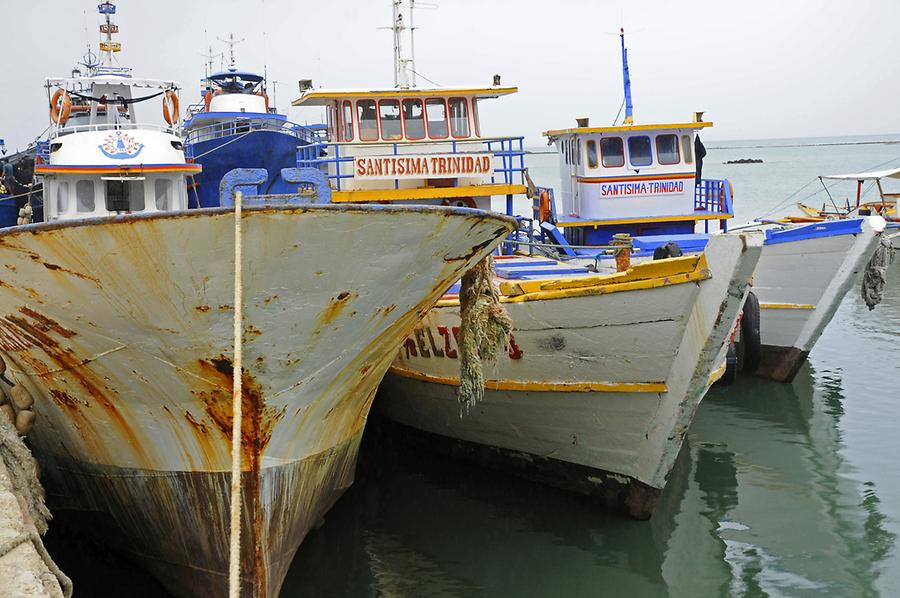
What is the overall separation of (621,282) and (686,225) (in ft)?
26.9

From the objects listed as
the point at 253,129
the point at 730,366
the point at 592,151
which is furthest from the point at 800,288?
the point at 253,129

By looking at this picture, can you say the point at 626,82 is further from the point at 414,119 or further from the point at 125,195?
the point at 125,195

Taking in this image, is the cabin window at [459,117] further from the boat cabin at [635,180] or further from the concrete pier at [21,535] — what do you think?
the concrete pier at [21,535]

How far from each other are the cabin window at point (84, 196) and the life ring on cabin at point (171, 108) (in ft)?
6.70

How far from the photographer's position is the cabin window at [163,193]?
33.7 feet

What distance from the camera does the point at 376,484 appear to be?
31.9 feet

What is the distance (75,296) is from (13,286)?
394 mm

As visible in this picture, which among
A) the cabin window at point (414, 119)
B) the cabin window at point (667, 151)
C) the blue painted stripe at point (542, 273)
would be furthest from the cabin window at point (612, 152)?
the blue painted stripe at point (542, 273)

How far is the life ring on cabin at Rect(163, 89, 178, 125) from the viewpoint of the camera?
1166 cm

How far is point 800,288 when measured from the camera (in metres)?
13.2

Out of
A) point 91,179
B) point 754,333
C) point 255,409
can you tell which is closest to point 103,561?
point 255,409

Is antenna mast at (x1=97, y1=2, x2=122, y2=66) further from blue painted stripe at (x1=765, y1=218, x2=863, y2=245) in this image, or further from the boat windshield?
blue painted stripe at (x1=765, y1=218, x2=863, y2=245)

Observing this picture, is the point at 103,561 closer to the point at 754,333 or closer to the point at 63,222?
the point at 63,222

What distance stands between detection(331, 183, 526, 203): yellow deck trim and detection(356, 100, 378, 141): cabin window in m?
1.12
